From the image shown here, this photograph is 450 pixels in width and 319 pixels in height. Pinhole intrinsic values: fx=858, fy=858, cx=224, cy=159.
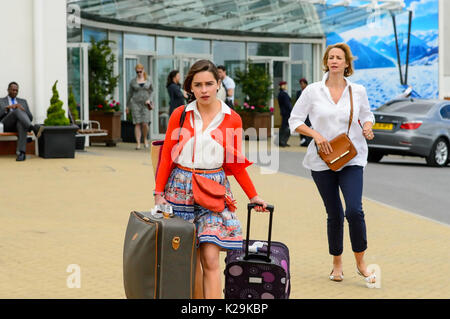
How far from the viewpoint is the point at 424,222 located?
373 inches

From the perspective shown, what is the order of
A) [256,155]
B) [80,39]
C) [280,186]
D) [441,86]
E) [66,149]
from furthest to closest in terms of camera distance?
[441,86] < [80,39] < [256,155] < [66,149] < [280,186]

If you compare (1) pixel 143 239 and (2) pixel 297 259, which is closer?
(1) pixel 143 239

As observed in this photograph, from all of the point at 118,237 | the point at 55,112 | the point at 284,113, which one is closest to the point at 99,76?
the point at 284,113

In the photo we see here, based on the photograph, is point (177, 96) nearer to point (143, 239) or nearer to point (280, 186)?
point (280, 186)

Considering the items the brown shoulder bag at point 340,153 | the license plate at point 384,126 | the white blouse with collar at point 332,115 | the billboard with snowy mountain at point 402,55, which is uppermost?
the billboard with snowy mountain at point 402,55

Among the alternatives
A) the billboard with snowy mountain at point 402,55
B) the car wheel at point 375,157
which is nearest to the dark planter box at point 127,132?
the car wheel at point 375,157

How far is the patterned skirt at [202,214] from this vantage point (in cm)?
471

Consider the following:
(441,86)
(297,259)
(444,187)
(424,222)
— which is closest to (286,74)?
(441,86)

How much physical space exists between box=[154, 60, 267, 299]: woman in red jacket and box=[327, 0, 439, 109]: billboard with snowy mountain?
24.3m

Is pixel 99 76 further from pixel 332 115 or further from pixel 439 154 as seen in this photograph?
pixel 332 115

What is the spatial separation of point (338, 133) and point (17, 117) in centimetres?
1123

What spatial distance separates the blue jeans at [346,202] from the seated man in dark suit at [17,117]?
10855mm

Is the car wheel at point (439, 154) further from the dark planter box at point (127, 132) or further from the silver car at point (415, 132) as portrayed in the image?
the dark planter box at point (127, 132)

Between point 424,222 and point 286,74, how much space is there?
856 inches
